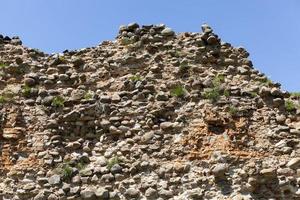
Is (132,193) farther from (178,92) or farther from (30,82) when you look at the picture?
(30,82)

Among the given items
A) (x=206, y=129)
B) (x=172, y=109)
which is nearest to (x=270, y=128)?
(x=206, y=129)

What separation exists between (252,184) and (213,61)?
3441 mm

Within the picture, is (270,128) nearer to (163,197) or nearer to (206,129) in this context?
(206,129)

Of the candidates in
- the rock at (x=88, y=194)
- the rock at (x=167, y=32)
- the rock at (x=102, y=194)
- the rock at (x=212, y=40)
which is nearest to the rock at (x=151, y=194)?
the rock at (x=102, y=194)

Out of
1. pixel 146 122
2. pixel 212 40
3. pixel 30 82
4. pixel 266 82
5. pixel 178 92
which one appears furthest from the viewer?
pixel 212 40

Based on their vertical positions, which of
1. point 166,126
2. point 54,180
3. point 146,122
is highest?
point 146,122

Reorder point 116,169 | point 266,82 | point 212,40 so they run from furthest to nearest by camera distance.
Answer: point 212,40 → point 266,82 → point 116,169

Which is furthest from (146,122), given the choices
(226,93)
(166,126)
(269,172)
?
(269,172)

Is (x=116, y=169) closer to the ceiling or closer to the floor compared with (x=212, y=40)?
closer to the floor

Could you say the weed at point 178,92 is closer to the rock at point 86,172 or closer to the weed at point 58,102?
the weed at point 58,102

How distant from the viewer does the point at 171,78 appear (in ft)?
37.6

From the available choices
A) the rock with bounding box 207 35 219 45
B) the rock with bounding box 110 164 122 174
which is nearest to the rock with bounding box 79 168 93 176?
the rock with bounding box 110 164 122 174

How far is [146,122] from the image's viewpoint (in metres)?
10.6

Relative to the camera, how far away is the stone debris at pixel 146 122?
960 centimetres
